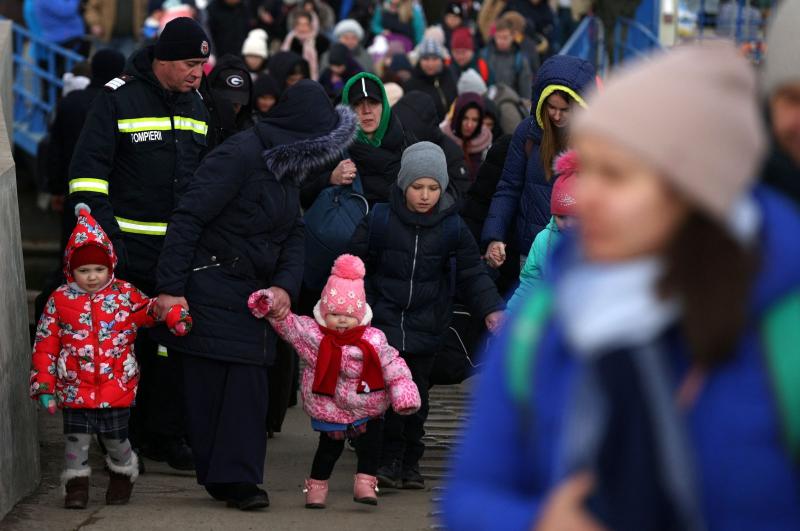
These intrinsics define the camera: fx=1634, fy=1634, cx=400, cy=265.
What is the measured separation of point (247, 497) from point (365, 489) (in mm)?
569

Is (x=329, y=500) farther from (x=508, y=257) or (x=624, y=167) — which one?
(x=624, y=167)

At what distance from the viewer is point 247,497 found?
23.4ft

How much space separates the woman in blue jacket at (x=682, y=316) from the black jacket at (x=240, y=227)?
189 inches

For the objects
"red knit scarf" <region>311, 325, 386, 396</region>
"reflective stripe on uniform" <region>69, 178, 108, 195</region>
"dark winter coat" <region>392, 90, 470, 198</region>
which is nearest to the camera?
"red knit scarf" <region>311, 325, 386, 396</region>

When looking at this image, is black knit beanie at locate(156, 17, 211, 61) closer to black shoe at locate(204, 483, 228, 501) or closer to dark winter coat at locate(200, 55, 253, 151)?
dark winter coat at locate(200, 55, 253, 151)

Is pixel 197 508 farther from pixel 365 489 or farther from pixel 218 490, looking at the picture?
pixel 365 489

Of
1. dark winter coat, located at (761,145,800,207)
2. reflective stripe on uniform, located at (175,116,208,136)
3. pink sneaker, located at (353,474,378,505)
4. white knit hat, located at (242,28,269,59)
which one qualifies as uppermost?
dark winter coat, located at (761,145,800,207)

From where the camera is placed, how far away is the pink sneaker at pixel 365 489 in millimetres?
7375

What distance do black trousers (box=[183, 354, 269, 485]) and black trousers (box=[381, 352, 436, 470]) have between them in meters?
0.86

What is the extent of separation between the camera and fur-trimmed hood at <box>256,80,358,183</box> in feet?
23.2

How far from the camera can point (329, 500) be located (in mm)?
7582

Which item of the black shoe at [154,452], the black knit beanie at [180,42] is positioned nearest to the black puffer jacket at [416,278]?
the black knit beanie at [180,42]

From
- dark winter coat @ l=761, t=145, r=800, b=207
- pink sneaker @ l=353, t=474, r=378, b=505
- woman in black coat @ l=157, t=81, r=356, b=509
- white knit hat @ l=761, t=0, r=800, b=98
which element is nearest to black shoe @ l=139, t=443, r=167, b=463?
woman in black coat @ l=157, t=81, r=356, b=509

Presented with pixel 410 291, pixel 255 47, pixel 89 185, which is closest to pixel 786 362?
pixel 410 291
